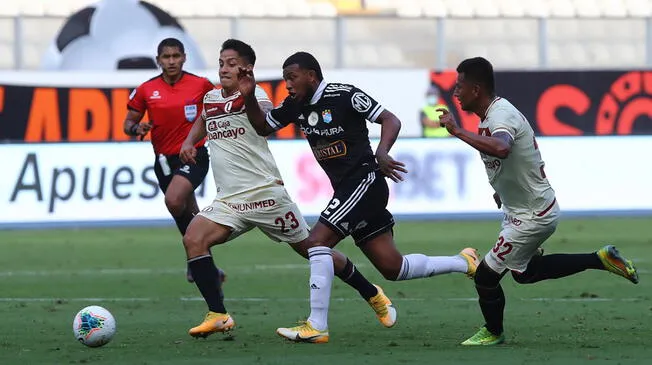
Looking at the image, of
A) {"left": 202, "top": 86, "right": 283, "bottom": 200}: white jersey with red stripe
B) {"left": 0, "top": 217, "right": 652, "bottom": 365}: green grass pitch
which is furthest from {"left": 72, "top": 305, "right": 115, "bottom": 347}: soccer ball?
{"left": 202, "top": 86, "right": 283, "bottom": 200}: white jersey with red stripe

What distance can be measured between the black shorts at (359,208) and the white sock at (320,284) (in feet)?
0.60

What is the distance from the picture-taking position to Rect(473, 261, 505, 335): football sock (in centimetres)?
829

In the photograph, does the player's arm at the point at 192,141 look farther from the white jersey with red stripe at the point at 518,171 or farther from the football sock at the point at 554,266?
the football sock at the point at 554,266

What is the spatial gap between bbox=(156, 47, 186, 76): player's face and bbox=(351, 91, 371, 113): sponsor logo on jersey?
9.83 feet

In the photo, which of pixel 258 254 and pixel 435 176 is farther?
pixel 435 176

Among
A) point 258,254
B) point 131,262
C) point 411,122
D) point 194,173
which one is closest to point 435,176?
point 411,122

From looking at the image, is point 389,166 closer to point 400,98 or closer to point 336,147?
point 336,147

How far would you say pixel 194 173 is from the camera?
11156mm

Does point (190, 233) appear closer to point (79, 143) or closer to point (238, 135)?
point (238, 135)

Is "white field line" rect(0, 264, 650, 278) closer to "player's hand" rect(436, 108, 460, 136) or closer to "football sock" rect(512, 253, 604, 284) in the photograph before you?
"football sock" rect(512, 253, 604, 284)

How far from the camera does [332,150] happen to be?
880 cm

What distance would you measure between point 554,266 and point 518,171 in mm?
843

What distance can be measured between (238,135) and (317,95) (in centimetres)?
68

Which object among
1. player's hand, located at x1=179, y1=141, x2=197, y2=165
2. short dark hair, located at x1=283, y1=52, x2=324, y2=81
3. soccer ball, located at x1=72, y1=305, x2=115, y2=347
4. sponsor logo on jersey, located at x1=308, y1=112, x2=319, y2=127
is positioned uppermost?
short dark hair, located at x1=283, y1=52, x2=324, y2=81
